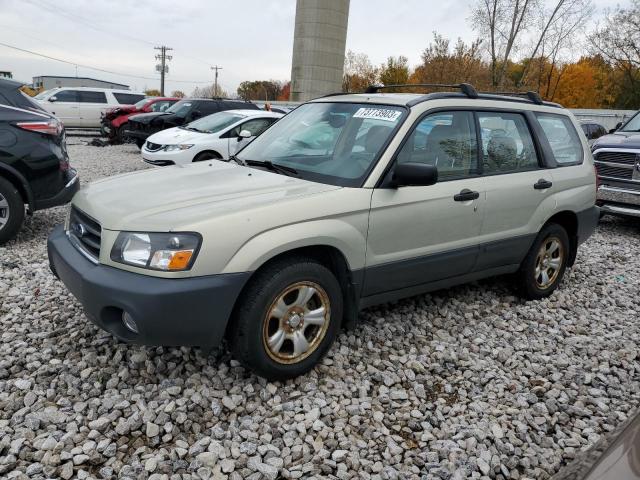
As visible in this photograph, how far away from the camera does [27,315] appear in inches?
152

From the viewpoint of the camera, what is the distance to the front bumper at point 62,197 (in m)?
5.46

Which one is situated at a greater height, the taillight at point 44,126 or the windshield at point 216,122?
the windshield at point 216,122

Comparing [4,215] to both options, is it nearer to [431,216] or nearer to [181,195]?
[181,195]

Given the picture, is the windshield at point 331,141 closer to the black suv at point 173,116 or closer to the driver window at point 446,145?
the driver window at point 446,145

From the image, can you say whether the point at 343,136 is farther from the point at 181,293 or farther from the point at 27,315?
the point at 27,315

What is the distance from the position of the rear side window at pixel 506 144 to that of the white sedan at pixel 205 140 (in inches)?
254

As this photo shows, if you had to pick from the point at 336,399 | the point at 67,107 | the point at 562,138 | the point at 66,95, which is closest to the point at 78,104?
the point at 67,107

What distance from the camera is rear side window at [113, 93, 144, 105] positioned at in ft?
66.5

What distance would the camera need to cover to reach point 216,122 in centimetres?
1144

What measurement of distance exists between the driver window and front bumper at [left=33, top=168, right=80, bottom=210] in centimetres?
392

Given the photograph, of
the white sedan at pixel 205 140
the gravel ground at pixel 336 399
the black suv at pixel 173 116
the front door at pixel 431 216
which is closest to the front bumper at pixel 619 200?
the gravel ground at pixel 336 399

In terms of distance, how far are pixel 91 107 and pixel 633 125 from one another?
1768cm

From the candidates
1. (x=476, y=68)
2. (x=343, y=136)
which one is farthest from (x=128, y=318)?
(x=476, y=68)

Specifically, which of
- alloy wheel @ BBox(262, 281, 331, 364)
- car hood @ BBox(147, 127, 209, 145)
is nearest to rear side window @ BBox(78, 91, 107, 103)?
car hood @ BBox(147, 127, 209, 145)
